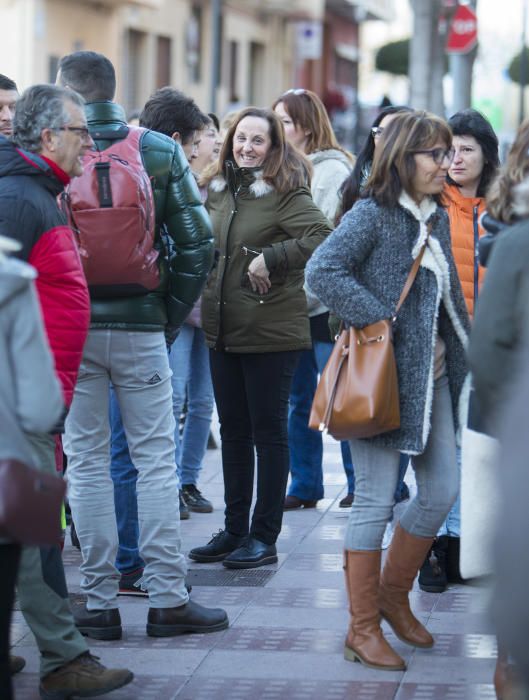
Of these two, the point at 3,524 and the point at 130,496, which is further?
the point at 130,496

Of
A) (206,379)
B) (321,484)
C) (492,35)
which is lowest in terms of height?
(321,484)

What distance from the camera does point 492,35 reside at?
180 feet

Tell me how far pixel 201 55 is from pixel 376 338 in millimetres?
31504

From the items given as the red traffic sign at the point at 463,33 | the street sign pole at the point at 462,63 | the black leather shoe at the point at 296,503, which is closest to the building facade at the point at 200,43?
the street sign pole at the point at 462,63

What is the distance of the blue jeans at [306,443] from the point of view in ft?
26.3

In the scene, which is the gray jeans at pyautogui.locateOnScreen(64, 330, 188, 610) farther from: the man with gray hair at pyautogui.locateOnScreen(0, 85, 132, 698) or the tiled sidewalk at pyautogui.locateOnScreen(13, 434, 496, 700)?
the man with gray hair at pyautogui.locateOnScreen(0, 85, 132, 698)

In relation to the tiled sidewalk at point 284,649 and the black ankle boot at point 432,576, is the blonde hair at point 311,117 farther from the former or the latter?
the black ankle boot at point 432,576

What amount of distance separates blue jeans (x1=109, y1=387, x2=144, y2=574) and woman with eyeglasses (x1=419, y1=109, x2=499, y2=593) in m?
1.24

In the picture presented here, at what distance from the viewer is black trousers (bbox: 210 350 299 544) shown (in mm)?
6648

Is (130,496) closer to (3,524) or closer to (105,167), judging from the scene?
(105,167)

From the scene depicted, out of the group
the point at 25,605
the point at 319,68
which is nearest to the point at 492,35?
the point at 319,68

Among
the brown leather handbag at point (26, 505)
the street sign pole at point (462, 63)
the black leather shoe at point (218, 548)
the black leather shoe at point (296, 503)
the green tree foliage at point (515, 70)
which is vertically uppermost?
the green tree foliage at point (515, 70)

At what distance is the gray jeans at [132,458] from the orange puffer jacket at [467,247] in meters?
1.42

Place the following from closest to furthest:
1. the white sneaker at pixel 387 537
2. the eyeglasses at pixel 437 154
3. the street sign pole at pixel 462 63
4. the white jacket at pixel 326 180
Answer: the eyeglasses at pixel 437 154 → the white sneaker at pixel 387 537 → the white jacket at pixel 326 180 → the street sign pole at pixel 462 63
